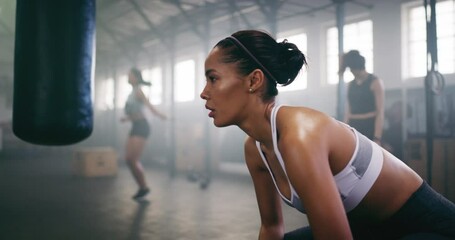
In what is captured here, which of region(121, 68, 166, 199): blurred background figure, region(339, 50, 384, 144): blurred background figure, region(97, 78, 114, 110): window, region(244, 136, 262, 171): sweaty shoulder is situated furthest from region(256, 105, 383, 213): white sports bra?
region(97, 78, 114, 110): window

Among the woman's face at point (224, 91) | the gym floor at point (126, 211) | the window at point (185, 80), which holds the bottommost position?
the gym floor at point (126, 211)

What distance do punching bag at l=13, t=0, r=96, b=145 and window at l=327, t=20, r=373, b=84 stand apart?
550cm

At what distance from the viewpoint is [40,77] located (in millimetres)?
1779

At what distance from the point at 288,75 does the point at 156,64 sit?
11.2 metres

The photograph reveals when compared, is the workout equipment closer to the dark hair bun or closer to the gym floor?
the gym floor

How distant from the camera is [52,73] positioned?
1.79 m

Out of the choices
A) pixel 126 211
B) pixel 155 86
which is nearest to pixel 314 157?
pixel 126 211

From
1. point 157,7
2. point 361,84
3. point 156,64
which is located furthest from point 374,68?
point 156,64

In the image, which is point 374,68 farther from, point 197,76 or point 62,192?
point 62,192

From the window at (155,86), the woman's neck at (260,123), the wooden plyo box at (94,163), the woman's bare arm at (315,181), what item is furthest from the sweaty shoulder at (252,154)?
the window at (155,86)

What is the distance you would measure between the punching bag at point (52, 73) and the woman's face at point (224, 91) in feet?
3.06

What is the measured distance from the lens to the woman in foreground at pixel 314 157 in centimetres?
89

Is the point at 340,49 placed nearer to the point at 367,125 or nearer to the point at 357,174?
the point at 367,125

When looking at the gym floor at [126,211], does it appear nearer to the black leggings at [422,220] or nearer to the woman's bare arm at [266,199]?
the woman's bare arm at [266,199]
